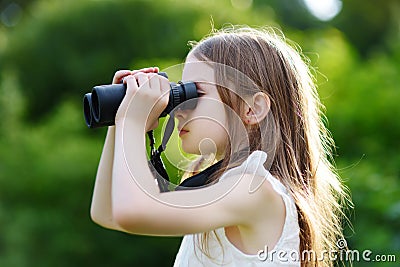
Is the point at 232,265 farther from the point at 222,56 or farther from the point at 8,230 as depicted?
the point at 8,230

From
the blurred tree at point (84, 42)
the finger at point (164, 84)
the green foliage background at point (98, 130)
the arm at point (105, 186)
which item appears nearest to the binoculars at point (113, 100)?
the finger at point (164, 84)

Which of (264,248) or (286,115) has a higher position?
(286,115)

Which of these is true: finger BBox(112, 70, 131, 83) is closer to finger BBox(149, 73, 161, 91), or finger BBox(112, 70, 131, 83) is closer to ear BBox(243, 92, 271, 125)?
finger BBox(149, 73, 161, 91)

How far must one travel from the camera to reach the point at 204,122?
1.55 metres

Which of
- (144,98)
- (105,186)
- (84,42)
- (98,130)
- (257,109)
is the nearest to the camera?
(144,98)

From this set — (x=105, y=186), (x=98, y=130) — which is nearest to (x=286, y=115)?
(x=105, y=186)

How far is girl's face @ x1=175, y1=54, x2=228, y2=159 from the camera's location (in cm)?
155

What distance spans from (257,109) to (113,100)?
29 cm

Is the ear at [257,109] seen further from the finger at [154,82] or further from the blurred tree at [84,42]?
the blurred tree at [84,42]

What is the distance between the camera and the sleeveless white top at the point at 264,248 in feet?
4.85

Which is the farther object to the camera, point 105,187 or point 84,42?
point 84,42

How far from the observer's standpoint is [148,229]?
1377 mm

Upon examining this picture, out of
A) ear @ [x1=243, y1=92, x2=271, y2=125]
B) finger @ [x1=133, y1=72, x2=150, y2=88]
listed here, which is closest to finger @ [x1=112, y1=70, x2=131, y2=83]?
finger @ [x1=133, y1=72, x2=150, y2=88]

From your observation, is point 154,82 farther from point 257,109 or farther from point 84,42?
point 84,42
